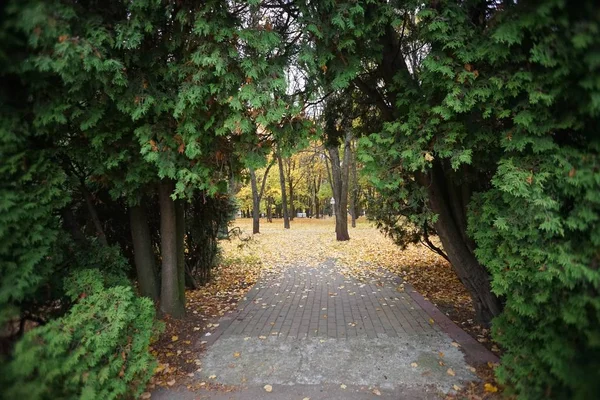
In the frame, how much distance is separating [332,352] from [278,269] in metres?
6.02

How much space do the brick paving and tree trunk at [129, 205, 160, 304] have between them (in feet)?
4.73

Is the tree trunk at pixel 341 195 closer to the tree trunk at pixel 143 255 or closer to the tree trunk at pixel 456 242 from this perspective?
the tree trunk at pixel 456 242

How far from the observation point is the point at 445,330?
5.27 meters

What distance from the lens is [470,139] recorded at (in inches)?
149

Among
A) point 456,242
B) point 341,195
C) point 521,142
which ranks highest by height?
point 521,142

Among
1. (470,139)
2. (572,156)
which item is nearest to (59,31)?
(470,139)

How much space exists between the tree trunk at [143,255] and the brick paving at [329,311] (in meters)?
1.44

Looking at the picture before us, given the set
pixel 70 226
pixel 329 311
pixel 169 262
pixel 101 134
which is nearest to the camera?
pixel 101 134

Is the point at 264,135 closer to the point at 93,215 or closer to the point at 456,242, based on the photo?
the point at 93,215

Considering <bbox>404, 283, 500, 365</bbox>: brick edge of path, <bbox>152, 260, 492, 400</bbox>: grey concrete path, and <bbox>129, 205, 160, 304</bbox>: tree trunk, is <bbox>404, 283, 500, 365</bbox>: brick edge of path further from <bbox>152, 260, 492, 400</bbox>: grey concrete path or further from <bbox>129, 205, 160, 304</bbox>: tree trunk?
<bbox>129, 205, 160, 304</bbox>: tree trunk

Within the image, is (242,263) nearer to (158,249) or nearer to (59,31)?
(158,249)

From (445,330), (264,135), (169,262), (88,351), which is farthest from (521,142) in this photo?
(169,262)

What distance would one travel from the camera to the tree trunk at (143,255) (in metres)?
5.54

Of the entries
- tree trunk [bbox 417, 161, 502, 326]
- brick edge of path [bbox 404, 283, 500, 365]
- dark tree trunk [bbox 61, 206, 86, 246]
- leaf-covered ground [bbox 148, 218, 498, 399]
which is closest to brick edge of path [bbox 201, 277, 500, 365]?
brick edge of path [bbox 404, 283, 500, 365]
